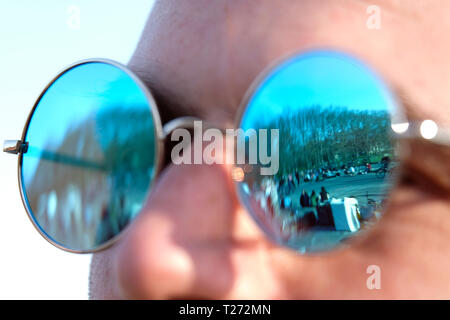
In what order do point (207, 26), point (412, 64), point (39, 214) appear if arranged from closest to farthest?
point (412, 64) → point (207, 26) → point (39, 214)

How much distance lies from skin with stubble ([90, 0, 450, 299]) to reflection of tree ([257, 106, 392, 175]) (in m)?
0.07

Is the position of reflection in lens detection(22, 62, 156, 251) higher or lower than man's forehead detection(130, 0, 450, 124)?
lower

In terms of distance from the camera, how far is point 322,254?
0.62 meters

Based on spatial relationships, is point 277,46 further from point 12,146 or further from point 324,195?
point 12,146

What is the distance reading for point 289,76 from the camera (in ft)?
2.08

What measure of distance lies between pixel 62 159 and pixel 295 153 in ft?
1.79

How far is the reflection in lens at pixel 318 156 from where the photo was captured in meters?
0.62

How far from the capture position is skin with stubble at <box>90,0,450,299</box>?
61cm

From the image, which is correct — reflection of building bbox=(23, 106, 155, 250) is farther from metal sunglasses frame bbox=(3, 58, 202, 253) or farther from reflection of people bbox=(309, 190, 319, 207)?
reflection of people bbox=(309, 190, 319, 207)

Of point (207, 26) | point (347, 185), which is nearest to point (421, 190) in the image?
point (347, 185)

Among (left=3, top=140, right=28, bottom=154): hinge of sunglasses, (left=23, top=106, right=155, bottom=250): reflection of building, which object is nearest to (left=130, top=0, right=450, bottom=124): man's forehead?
(left=23, top=106, right=155, bottom=250): reflection of building
